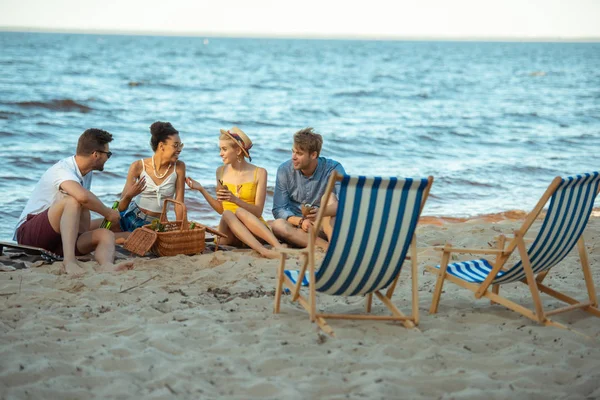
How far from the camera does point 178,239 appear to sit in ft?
17.9

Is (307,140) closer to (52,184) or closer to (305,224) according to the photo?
(305,224)

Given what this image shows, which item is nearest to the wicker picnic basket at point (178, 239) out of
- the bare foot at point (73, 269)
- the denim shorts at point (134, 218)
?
the denim shorts at point (134, 218)

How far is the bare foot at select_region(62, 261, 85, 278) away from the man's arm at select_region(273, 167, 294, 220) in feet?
5.91

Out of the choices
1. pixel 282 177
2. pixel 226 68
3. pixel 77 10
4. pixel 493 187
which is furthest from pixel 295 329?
pixel 77 10

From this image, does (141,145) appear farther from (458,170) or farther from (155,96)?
(155,96)

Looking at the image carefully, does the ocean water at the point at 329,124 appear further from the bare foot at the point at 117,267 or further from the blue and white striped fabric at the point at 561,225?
the blue and white striped fabric at the point at 561,225

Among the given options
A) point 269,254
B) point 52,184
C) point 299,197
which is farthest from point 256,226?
point 52,184

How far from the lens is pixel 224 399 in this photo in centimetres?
283

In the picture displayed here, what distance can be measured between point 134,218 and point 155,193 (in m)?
0.28

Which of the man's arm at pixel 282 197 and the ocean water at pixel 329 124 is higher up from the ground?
the man's arm at pixel 282 197

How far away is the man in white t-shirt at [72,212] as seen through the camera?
5016 millimetres

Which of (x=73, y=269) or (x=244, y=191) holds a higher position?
(x=244, y=191)

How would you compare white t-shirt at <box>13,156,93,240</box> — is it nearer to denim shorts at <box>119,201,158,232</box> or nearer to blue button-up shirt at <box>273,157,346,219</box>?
denim shorts at <box>119,201,158,232</box>

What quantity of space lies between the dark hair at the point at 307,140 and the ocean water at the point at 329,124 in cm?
274
